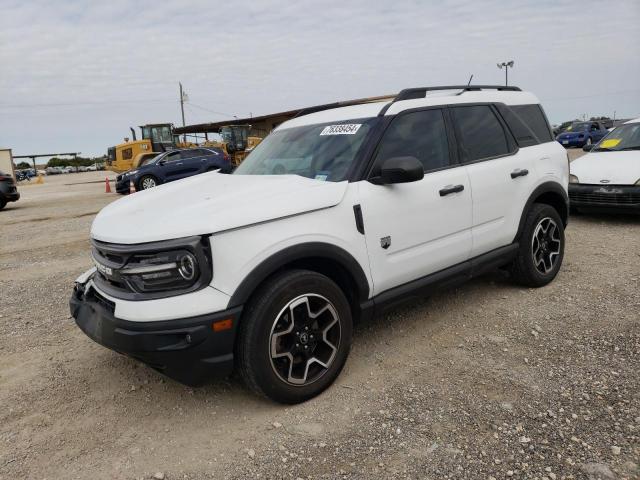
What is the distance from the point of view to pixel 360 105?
3.76 metres

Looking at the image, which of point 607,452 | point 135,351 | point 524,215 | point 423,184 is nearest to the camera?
point 607,452

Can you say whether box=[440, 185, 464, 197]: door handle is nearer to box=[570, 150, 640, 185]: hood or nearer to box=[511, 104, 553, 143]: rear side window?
box=[511, 104, 553, 143]: rear side window

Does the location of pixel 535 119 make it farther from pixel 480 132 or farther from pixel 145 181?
pixel 145 181

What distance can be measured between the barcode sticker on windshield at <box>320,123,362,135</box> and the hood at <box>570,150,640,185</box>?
17.2 ft

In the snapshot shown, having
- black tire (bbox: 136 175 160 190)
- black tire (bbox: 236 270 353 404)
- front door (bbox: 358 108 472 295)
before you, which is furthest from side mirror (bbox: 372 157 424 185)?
black tire (bbox: 136 175 160 190)

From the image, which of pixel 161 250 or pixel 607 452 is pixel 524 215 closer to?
pixel 607 452

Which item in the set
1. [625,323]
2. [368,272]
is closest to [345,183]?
[368,272]

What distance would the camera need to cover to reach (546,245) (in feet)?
14.9

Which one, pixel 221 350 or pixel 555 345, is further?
pixel 555 345

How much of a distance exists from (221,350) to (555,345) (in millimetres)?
2402

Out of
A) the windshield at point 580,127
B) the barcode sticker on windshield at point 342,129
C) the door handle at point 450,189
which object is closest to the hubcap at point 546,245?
the door handle at point 450,189

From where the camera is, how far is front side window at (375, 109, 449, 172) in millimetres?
3322

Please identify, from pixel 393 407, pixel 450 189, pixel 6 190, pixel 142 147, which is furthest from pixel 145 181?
pixel 393 407

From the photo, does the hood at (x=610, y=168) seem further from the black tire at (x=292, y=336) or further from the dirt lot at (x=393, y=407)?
the black tire at (x=292, y=336)
